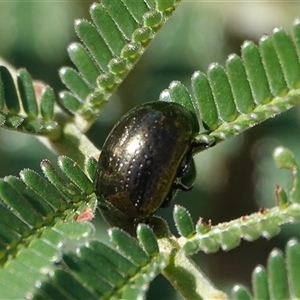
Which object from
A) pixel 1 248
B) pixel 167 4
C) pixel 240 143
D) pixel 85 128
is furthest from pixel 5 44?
pixel 1 248

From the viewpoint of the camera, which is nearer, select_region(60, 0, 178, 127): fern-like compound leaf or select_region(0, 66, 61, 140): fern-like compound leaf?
select_region(60, 0, 178, 127): fern-like compound leaf

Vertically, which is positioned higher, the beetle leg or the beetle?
the beetle

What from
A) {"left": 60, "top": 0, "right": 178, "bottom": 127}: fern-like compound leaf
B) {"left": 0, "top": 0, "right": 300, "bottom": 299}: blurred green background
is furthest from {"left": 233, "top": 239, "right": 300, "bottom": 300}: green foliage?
{"left": 0, "top": 0, "right": 300, "bottom": 299}: blurred green background

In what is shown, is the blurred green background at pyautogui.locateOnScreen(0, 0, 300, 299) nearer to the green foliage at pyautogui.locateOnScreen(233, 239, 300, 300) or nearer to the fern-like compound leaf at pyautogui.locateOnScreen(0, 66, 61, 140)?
the fern-like compound leaf at pyautogui.locateOnScreen(0, 66, 61, 140)

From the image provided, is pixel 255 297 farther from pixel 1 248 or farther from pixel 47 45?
pixel 47 45

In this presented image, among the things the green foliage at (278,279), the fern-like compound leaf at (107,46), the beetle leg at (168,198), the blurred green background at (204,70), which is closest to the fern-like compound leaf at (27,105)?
the fern-like compound leaf at (107,46)

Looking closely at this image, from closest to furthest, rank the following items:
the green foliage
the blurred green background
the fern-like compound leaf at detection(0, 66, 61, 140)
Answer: the green foliage, the fern-like compound leaf at detection(0, 66, 61, 140), the blurred green background

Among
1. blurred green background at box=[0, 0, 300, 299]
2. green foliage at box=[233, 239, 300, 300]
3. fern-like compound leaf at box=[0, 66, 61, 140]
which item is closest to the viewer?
green foliage at box=[233, 239, 300, 300]

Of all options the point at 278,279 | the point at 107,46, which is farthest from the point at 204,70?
the point at 278,279
